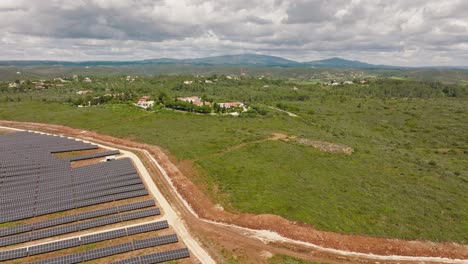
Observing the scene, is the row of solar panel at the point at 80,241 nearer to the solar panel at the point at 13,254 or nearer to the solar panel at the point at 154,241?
the solar panel at the point at 13,254

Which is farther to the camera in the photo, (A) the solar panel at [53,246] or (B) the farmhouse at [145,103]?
(B) the farmhouse at [145,103]

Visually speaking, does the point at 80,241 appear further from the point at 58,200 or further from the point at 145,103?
the point at 145,103

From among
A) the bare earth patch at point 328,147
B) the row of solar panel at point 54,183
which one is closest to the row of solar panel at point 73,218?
the row of solar panel at point 54,183

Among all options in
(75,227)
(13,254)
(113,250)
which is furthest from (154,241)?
(13,254)

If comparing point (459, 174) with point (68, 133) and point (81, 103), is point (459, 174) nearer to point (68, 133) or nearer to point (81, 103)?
point (68, 133)

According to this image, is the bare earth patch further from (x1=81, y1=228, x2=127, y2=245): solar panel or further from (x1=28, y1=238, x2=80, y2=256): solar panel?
(x1=28, y1=238, x2=80, y2=256): solar panel

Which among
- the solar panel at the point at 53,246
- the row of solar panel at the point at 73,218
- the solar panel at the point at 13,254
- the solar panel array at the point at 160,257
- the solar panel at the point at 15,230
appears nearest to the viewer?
the solar panel array at the point at 160,257
